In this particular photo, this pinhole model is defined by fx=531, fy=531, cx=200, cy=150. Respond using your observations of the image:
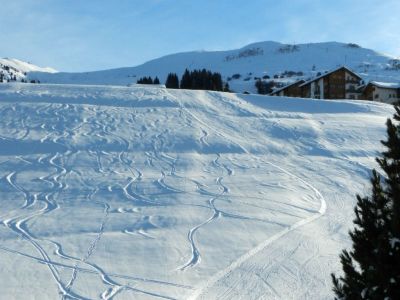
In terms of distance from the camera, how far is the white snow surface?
448 inches

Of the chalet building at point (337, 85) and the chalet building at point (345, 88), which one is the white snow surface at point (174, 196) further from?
the chalet building at point (337, 85)

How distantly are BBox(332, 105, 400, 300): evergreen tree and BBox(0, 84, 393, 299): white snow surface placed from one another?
5677 millimetres

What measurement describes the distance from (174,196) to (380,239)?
1404cm

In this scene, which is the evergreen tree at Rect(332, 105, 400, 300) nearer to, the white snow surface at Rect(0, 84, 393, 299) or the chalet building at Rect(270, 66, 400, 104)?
the white snow surface at Rect(0, 84, 393, 299)

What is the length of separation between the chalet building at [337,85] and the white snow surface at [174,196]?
1299 inches

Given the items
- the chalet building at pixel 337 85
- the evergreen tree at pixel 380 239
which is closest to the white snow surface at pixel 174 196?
the evergreen tree at pixel 380 239

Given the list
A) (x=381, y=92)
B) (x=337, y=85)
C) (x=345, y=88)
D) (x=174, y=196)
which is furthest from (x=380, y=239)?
(x=345, y=88)

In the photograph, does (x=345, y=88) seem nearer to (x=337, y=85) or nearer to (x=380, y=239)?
(x=337, y=85)

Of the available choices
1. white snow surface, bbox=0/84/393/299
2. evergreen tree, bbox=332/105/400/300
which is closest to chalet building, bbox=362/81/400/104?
white snow surface, bbox=0/84/393/299

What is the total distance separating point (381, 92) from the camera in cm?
6906

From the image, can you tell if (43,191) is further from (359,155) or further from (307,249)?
(359,155)

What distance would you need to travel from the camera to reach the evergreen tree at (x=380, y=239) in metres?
4.62

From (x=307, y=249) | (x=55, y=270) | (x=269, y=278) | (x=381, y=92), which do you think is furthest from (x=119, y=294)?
(x=381, y=92)

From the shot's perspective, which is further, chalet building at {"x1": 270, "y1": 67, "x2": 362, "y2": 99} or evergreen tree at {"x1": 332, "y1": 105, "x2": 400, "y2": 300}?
chalet building at {"x1": 270, "y1": 67, "x2": 362, "y2": 99}
